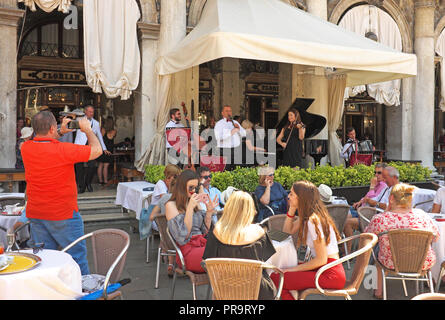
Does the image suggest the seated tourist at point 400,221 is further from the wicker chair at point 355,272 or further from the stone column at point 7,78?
the stone column at point 7,78

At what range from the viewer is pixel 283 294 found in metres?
3.77

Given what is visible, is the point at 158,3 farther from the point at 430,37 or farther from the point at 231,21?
the point at 430,37

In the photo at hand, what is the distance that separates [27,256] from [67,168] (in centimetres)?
90

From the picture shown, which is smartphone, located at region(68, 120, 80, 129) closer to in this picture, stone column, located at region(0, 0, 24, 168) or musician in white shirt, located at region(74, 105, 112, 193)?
musician in white shirt, located at region(74, 105, 112, 193)

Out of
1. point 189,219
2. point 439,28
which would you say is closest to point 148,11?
point 189,219

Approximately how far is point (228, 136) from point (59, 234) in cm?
524

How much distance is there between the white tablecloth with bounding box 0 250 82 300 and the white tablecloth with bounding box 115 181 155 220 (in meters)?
3.61

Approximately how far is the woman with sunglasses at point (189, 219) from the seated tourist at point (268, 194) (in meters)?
1.60

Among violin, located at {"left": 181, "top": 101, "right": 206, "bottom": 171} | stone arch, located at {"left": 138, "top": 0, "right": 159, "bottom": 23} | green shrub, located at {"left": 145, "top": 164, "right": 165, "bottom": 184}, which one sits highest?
stone arch, located at {"left": 138, "top": 0, "right": 159, "bottom": 23}

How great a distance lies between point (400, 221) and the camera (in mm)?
4438

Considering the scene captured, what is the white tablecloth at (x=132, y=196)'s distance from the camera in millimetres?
7103

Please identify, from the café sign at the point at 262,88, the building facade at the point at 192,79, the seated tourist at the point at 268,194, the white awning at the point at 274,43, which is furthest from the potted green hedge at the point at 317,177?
the café sign at the point at 262,88

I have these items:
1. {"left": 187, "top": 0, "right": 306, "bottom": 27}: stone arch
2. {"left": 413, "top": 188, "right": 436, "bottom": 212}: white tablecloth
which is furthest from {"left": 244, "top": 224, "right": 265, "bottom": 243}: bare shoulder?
{"left": 187, "top": 0, "right": 306, "bottom": 27}: stone arch

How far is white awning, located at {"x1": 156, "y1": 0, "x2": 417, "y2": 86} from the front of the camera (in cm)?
740
